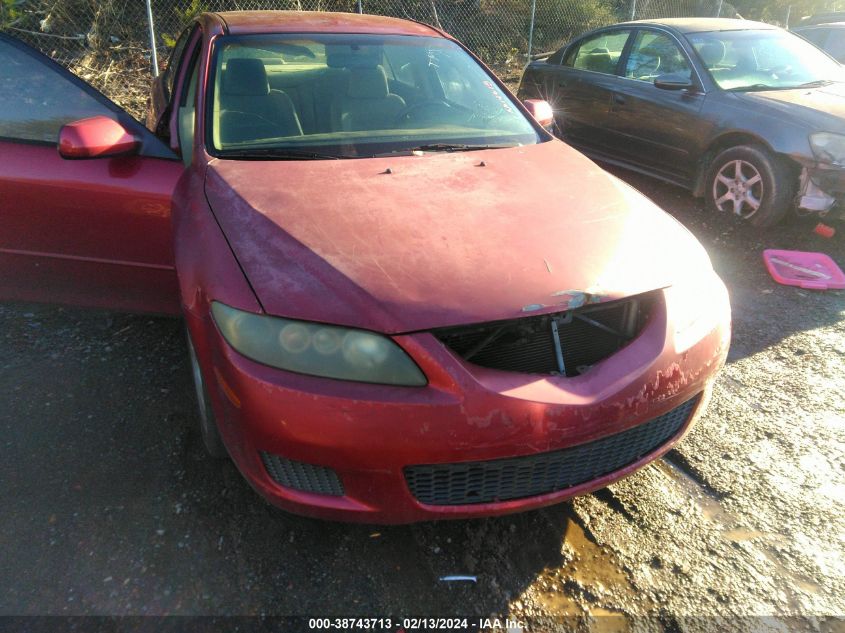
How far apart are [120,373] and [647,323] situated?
249cm

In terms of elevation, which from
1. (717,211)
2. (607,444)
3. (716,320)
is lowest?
(717,211)

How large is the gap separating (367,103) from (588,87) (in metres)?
4.01

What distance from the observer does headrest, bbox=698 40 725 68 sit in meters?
5.47

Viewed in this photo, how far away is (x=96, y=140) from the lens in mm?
2654

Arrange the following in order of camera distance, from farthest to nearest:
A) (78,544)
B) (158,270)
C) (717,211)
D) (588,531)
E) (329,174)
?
(717,211) → (158,270) → (329,174) → (588,531) → (78,544)

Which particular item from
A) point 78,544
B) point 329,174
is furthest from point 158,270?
point 78,544

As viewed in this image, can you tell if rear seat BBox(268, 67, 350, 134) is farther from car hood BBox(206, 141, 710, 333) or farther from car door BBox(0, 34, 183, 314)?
car door BBox(0, 34, 183, 314)

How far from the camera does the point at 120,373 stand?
3121mm

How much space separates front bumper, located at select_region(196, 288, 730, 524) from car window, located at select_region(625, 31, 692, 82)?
4.52 m

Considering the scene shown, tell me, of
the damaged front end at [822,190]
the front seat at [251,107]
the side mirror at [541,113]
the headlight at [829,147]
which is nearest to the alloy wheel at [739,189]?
the damaged front end at [822,190]

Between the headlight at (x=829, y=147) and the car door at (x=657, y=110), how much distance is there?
87 cm

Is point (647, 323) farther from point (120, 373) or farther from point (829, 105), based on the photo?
point (829, 105)

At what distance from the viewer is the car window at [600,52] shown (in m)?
6.23

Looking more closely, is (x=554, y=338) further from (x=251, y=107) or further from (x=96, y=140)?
(x=96, y=140)
